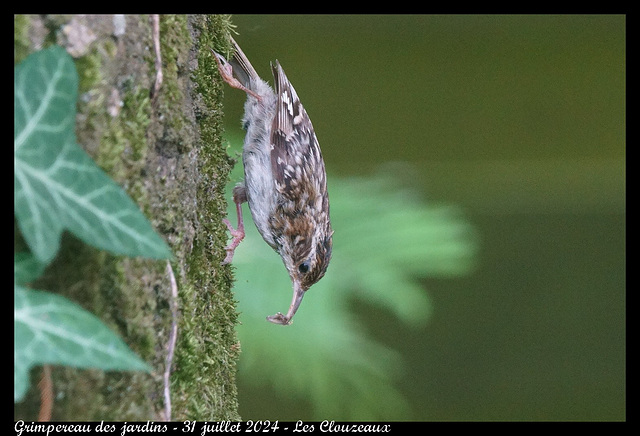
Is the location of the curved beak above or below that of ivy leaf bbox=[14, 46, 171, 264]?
below

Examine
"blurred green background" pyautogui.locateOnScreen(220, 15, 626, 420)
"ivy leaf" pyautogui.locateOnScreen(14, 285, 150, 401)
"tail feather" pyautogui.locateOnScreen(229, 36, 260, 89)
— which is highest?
"tail feather" pyautogui.locateOnScreen(229, 36, 260, 89)

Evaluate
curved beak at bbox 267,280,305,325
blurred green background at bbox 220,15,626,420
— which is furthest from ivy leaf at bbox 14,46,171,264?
blurred green background at bbox 220,15,626,420

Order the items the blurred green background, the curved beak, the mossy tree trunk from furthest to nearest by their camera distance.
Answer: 1. the blurred green background
2. the curved beak
3. the mossy tree trunk

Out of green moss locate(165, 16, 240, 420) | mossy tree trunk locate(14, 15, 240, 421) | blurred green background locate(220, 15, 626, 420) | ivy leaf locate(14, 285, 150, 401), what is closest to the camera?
ivy leaf locate(14, 285, 150, 401)

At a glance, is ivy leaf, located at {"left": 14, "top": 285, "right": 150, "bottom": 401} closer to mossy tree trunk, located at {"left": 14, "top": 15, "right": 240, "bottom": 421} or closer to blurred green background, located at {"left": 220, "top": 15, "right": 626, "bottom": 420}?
mossy tree trunk, located at {"left": 14, "top": 15, "right": 240, "bottom": 421}

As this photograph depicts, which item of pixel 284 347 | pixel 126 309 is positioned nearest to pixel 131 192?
pixel 126 309

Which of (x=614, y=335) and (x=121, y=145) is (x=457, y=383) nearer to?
(x=614, y=335)

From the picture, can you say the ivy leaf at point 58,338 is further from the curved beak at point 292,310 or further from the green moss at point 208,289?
the curved beak at point 292,310
